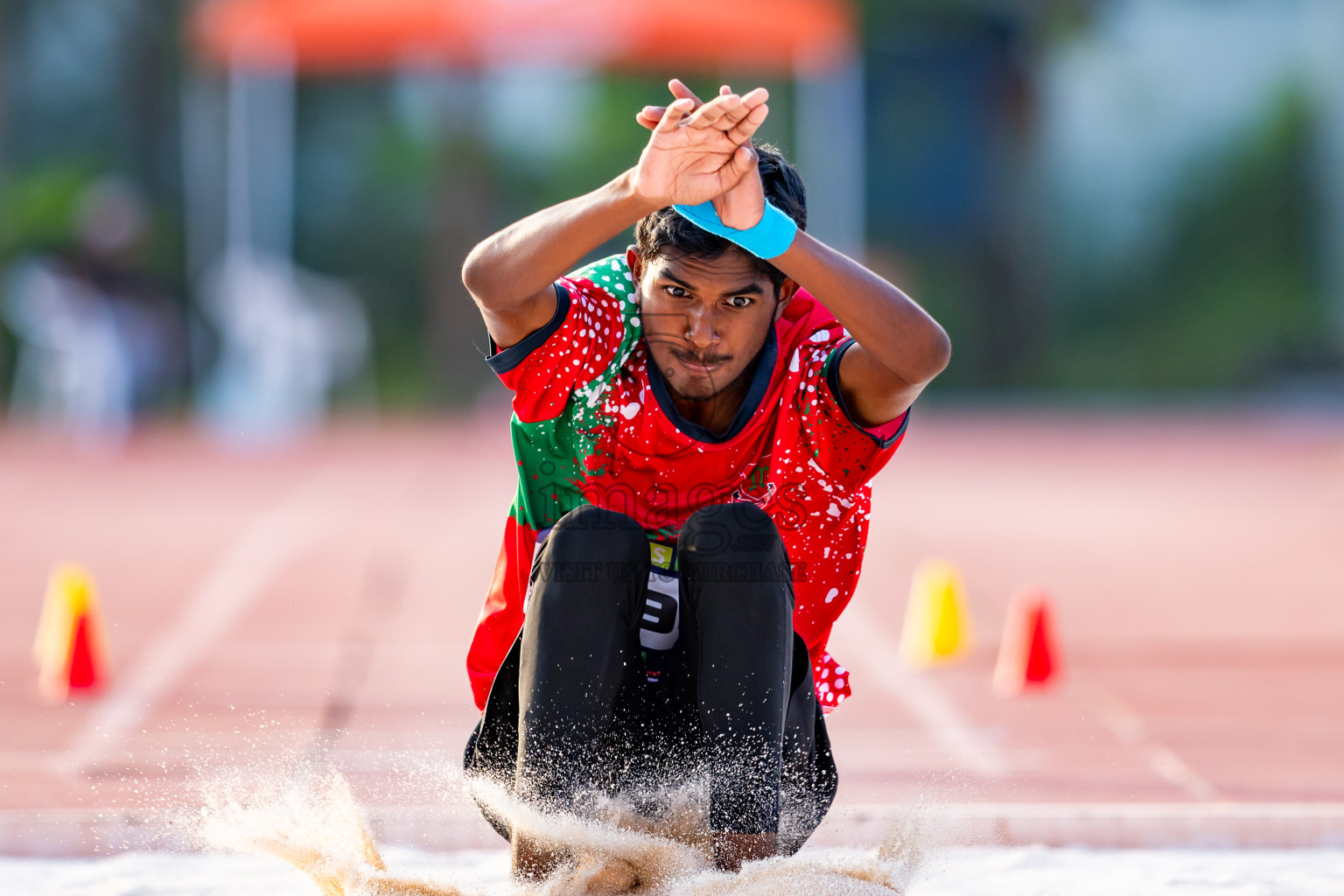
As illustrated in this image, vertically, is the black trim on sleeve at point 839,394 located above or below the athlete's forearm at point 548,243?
below

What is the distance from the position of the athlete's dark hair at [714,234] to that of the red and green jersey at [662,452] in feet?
0.34

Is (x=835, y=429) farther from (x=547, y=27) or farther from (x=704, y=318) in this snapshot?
(x=547, y=27)

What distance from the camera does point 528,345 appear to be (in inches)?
99.0

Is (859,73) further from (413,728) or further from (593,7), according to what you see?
(413,728)

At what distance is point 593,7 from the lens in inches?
578

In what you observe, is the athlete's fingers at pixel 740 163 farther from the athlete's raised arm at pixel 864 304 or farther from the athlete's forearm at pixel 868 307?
the athlete's forearm at pixel 868 307

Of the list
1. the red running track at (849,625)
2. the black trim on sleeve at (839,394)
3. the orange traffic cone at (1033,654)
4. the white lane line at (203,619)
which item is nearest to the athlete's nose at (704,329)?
the black trim on sleeve at (839,394)

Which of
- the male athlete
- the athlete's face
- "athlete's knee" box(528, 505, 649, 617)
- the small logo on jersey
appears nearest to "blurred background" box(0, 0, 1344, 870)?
the male athlete

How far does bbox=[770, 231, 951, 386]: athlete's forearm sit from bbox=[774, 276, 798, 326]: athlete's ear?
0.17 meters

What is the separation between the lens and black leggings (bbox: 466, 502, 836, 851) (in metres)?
2.38

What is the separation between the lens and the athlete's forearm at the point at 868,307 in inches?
96.7

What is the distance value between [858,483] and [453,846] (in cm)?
114

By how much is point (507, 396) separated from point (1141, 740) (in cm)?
1413

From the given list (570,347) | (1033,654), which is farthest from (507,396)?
(570,347)
